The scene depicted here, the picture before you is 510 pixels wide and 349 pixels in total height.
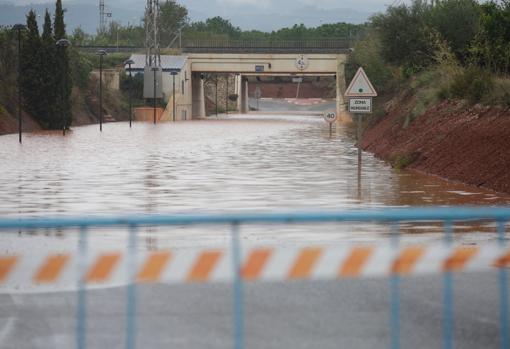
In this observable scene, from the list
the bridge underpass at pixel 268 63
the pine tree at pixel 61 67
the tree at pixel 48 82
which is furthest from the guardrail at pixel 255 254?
the bridge underpass at pixel 268 63

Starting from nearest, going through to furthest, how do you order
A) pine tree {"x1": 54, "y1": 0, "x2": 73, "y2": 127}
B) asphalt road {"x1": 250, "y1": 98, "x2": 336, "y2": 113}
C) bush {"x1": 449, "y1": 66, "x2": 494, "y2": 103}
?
bush {"x1": 449, "y1": 66, "x2": 494, "y2": 103}, pine tree {"x1": 54, "y1": 0, "x2": 73, "y2": 127}, asphalt road {"x1": 250, "y1": 98, "x2": 336, "y2": 113}

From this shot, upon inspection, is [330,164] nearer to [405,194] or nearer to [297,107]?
[405,194]

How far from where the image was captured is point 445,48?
4825 centimetres

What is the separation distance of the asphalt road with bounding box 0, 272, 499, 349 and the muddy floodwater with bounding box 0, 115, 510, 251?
13.7 ft

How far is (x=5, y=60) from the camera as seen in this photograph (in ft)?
252

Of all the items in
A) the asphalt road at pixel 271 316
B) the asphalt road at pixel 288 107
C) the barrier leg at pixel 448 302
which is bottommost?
the asphalt road at pixel 288 107

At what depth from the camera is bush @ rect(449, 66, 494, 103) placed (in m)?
35.6

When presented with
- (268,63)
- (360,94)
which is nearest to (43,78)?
(268,63)

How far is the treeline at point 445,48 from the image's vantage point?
128 ft

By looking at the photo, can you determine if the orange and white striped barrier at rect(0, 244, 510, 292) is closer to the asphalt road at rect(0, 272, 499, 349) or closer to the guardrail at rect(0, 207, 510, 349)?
the guardrail at rect(0, 207, 510, 349)

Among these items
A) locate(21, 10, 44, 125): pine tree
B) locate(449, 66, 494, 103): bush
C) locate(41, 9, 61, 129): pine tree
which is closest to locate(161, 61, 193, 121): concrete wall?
locate(41, 9, 61, 129): pine tree

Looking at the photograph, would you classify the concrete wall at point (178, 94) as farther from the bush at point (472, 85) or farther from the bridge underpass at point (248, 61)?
the bush at point (472, 85)

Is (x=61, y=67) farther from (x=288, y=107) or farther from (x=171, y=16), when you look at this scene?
(x=171, y=16)

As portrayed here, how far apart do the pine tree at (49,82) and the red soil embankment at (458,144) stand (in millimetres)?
32137
